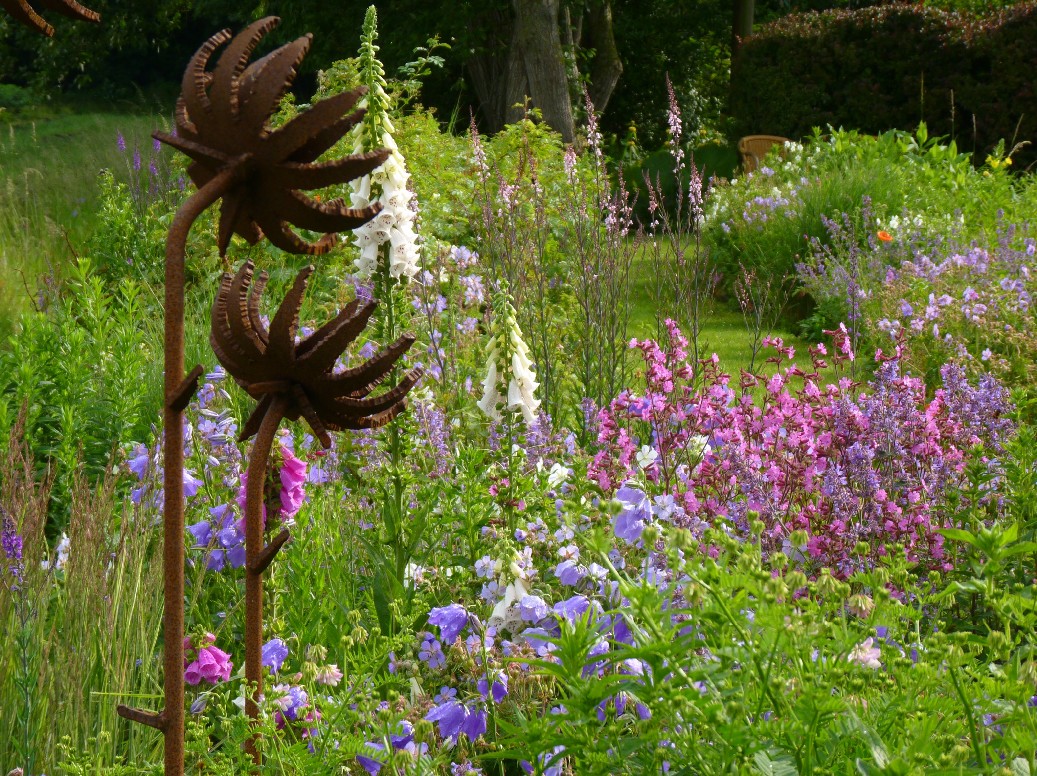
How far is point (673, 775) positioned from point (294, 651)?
1302mm

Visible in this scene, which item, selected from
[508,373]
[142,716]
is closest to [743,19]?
[508,373]

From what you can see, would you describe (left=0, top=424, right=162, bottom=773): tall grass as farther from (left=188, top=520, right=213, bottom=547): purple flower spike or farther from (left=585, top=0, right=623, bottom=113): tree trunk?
(left=585, top=0, right=623, bottom=113): tree trunk

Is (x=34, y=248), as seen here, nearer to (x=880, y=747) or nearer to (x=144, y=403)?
(x=144, y=403)

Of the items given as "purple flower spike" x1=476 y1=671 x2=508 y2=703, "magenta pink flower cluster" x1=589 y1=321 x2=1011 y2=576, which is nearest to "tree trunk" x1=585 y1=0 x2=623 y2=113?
"magenta pink flower cluster" x1=589 y1=321 x2=1011 y2=576

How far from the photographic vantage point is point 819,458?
11.3ft

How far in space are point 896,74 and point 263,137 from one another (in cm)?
1433

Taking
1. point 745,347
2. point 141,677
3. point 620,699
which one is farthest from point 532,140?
point 620,699

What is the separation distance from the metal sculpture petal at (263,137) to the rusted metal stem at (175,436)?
0.02m

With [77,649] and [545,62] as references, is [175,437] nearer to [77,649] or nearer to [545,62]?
[77,649]

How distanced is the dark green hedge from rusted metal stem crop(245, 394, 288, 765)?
40.6 feet

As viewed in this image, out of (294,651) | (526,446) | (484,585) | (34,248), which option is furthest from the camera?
(34,248)

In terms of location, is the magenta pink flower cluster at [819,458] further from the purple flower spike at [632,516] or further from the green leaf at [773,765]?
the green leaf at [773,765]

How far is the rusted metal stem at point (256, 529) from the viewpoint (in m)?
1.11

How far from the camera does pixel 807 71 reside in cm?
1466
